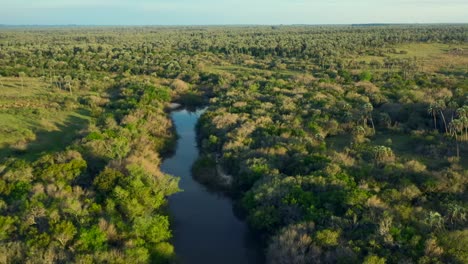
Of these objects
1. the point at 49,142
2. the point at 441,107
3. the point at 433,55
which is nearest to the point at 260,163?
the point at 441,107

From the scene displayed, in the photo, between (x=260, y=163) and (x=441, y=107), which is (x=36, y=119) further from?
(x=441, y=107)

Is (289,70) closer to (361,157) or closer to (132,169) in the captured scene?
(361,157)

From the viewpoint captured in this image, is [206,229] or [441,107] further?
[441,107]

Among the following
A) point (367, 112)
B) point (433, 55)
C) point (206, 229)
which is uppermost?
point (433, 55)

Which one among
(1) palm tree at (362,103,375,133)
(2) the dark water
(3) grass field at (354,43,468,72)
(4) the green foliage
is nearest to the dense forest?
(4) the green foliage

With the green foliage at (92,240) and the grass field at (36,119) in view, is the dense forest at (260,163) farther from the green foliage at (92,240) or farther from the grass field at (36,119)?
the grass field at (36,119)
